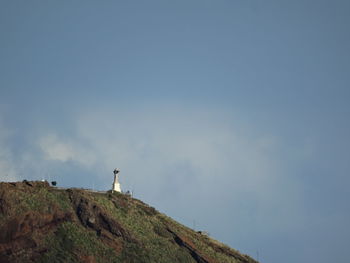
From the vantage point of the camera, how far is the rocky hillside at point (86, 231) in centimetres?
10344

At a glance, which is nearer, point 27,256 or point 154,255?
point 27,256

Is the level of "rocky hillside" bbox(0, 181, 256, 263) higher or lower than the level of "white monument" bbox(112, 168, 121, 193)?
lower

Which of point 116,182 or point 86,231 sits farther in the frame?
point 116,182

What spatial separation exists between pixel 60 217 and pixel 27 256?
39.2 ft

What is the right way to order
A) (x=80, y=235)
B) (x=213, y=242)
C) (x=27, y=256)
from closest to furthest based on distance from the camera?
(x=27, y=256), (x=80, y=235), (x=213, y=242)

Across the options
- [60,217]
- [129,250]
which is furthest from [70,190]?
[129,250]

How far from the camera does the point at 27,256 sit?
332 ft

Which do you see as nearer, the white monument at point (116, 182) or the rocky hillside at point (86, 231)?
the rocky hillside at point (86, 231)

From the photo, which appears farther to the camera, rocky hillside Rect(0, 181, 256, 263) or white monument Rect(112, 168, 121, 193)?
white monument Rect(112, 168, 121, 193)

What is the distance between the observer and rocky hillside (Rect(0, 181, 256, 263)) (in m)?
103

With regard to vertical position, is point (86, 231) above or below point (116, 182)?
below

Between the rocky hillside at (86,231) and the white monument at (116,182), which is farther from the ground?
the white monument at (116,182)

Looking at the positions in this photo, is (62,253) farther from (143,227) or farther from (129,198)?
(129,198)

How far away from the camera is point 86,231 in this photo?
111 metres
